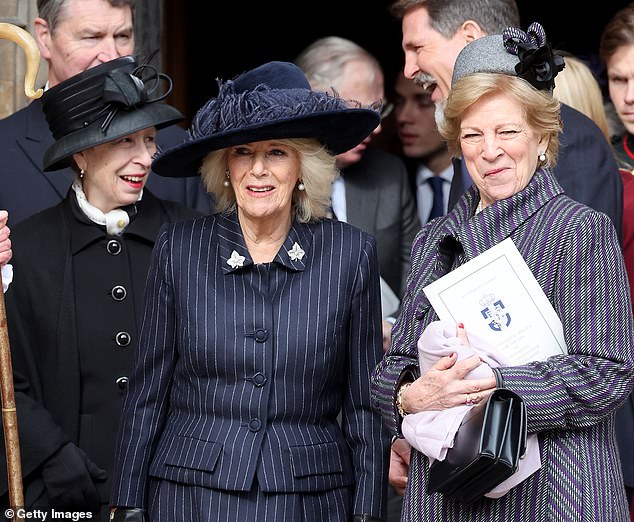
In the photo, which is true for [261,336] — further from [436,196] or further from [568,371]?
[436,196]

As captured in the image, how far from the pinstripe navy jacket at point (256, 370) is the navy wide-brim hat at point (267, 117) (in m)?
0.25

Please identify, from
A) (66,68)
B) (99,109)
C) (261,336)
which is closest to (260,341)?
(261,336)

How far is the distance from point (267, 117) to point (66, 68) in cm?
152

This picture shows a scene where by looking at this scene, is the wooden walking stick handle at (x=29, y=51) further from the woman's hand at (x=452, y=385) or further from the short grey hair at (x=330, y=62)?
the short grey hair at (x=330, y=62)

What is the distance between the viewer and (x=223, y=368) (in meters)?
3.42

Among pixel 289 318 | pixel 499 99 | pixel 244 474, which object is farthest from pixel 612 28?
pixel 244 474

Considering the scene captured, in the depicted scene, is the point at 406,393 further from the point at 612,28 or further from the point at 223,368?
the point at 612,28

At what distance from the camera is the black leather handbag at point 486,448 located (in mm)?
2908

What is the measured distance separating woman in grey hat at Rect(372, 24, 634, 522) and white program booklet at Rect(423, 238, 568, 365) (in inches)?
0.8

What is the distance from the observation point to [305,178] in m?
3.59

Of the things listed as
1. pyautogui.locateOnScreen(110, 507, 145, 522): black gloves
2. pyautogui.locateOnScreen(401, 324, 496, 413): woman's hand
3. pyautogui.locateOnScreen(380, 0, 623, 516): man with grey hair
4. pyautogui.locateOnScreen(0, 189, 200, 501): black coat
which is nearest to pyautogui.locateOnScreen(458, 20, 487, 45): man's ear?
pyautogui.locateOnScreen(380, 0, 623, 516): man with grey hair

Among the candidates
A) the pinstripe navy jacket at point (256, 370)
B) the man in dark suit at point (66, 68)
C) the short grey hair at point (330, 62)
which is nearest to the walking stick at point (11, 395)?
the pinstripe navy jacket at point (256, 370)

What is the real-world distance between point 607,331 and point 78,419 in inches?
68.2

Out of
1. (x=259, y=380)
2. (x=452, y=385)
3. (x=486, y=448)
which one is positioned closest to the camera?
(x=486, y=448)
